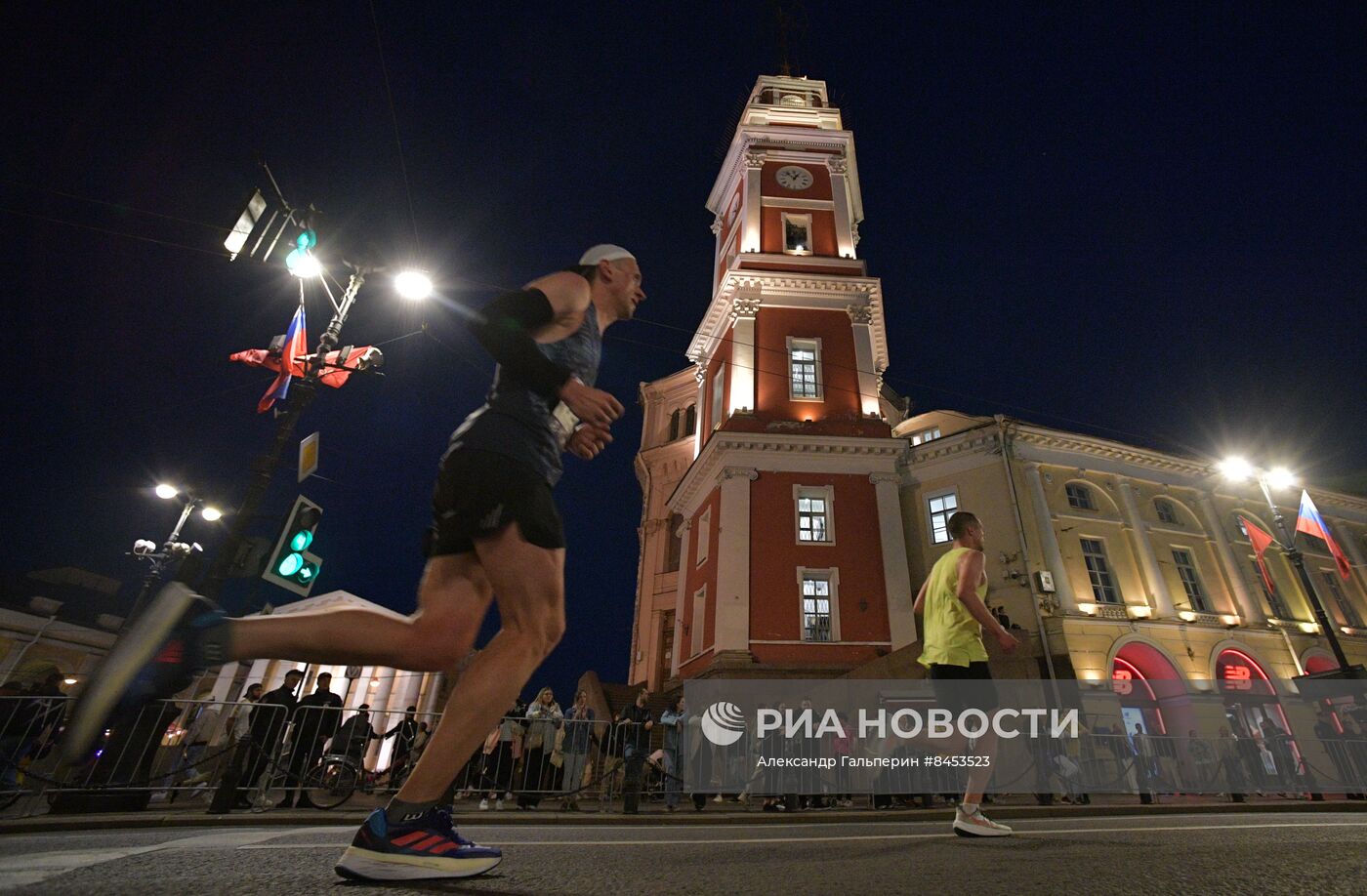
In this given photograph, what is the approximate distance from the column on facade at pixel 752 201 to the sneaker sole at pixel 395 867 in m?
27.1

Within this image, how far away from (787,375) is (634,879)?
22.8 meters

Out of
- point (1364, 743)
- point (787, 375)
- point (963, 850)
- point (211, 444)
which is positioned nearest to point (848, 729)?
point (963, 850)

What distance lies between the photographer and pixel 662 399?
122ft

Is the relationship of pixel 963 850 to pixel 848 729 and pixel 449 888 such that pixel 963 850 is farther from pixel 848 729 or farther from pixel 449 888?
pixel 848 729

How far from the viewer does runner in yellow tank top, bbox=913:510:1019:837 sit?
4.13 m

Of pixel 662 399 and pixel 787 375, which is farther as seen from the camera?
pixel 662 399

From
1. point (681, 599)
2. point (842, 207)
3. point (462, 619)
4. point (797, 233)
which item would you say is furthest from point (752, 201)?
point (462, 619)

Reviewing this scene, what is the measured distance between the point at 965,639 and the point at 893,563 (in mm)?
17119

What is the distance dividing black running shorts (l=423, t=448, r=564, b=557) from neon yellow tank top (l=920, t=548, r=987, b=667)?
3206mm

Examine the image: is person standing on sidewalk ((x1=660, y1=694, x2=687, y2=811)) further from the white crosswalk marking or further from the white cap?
the white cap

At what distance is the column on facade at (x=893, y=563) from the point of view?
766 inches

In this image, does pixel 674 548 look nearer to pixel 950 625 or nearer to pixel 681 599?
pixel 681 599

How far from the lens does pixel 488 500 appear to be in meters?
2.18

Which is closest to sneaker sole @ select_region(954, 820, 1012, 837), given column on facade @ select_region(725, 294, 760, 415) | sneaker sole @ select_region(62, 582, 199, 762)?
sneaker sole @ select_region(62, 582, 199, 762)
